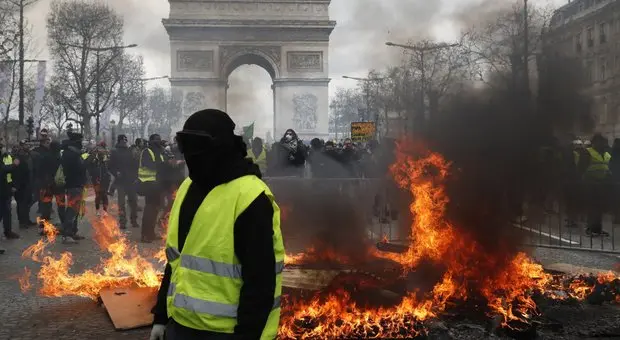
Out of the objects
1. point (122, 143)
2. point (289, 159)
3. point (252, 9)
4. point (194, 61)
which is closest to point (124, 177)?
point (122, 143)

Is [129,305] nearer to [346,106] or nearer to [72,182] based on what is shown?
[72,182]

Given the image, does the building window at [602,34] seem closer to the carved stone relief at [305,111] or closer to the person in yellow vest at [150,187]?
the person in yellow vest at [150,187]

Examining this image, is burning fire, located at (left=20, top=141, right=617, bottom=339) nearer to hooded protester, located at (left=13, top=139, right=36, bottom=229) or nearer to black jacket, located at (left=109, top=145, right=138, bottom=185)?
hooded protester, located at (left=13, top=139, right=36, bottom=229)

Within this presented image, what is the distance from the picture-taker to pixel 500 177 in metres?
5.83

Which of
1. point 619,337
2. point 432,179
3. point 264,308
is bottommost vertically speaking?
point 619,337

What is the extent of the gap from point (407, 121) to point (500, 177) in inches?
85.7

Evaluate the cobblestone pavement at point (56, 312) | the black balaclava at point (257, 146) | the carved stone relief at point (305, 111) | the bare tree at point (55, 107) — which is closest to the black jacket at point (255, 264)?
the cobblestone pavement at point (56, 312)

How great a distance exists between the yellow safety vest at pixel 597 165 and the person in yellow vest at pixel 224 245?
796cm

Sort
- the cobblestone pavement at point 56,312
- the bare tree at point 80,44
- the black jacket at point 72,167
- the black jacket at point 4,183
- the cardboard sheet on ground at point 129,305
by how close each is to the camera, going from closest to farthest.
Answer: the cobblestone pavement at point 56,312
the cardboard sheet on ground at point 129,305
the black jacket at point 72,167
the black jacket at point 4,183
the bare tree at point 80,44

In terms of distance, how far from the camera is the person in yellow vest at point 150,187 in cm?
909

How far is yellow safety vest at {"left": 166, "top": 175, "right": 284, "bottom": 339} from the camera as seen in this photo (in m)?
2.12

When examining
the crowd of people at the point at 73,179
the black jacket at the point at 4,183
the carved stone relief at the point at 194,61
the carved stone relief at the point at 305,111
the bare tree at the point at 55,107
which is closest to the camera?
the crowd of people at the point at 73,179

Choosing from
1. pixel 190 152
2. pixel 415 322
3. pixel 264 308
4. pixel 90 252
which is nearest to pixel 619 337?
pixel 415 322

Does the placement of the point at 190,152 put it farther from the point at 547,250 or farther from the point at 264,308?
the point at 547,250
